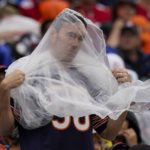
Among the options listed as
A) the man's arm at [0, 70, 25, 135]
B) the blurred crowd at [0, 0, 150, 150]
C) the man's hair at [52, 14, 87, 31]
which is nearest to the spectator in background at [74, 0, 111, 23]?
the blurred crowd at [0, 0, 150, 150]

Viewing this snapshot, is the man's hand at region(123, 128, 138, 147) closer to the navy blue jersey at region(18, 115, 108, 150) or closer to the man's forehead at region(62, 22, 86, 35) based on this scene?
the navy blue jersey at region(18, 115, 108, 150)

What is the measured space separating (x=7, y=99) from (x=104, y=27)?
509cm

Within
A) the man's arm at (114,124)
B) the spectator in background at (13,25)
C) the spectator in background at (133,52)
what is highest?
the man's arm at (114,124)

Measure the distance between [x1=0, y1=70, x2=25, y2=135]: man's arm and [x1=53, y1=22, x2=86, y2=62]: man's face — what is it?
0.30m

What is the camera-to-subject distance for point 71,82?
498 centimetres

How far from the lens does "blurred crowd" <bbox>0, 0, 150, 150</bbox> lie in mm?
8383

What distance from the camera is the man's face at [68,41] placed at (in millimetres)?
4930

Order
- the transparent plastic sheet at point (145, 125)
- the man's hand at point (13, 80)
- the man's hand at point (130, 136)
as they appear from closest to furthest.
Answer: the man's hand at point (13, 80) < the man's hand at point (130, 136) < the transparent plastic sheet at point (145, 125)

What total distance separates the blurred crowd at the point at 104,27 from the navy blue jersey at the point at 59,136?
3.90 ft

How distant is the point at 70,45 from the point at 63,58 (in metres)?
0.09

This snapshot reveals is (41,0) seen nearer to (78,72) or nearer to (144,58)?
(144,58)

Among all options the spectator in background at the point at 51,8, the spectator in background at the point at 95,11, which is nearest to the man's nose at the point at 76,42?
the spectator in background at the point at 51,8

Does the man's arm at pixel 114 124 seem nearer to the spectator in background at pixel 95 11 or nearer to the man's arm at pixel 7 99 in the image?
the man's arm at pixel 7 99

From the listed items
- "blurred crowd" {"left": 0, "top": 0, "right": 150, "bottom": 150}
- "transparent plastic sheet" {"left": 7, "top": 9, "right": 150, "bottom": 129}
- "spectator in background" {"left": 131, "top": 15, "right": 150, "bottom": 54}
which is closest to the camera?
"transparent plastic sheet" {"left": 7, "top": 9, "right": 150, "bottom": 129}
